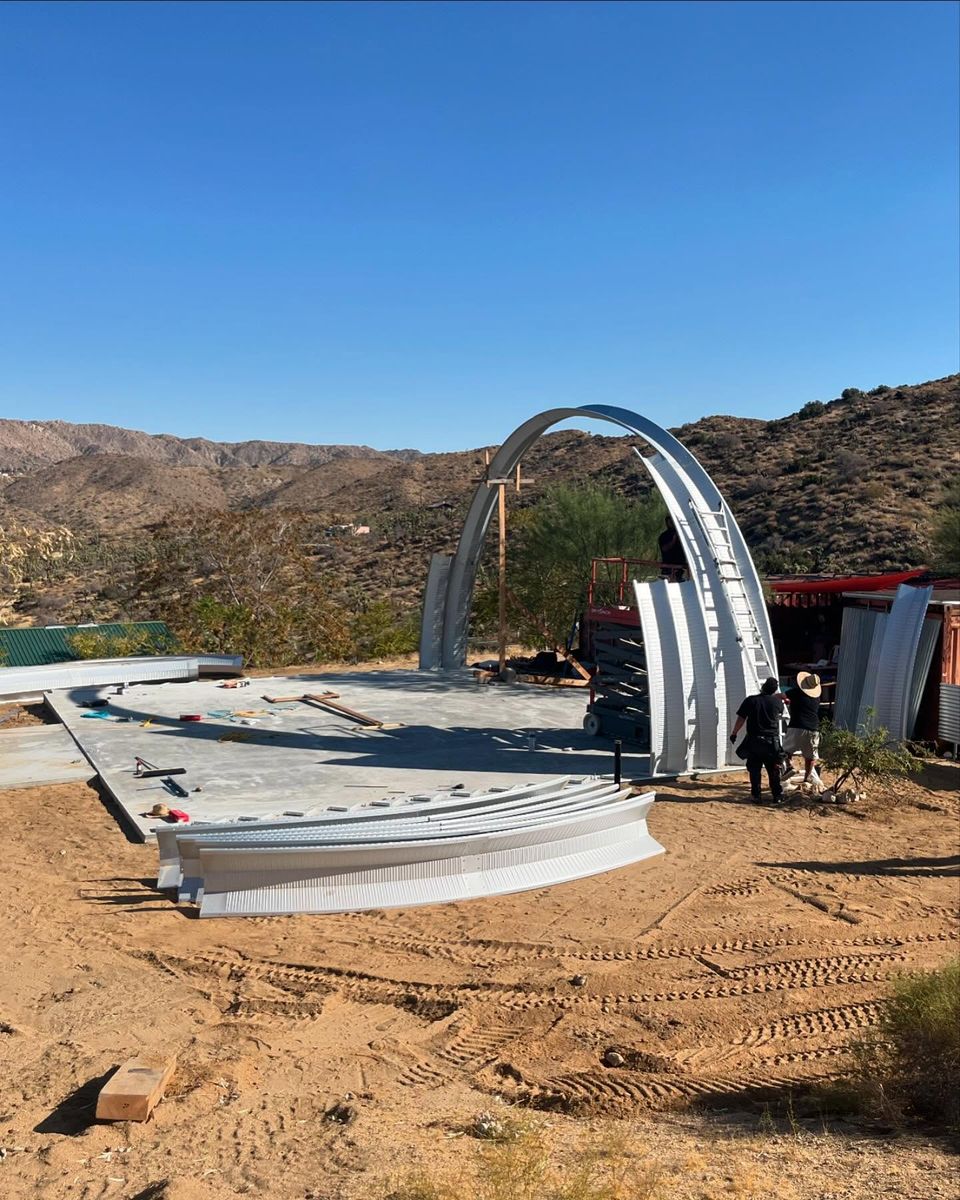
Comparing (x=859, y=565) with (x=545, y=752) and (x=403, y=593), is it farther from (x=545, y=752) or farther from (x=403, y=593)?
(x=545, y=752)

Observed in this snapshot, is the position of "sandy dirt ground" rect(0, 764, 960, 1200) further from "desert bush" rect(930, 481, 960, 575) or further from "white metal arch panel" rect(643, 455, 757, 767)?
"desert bush" rect(930, 481, 960, 575)

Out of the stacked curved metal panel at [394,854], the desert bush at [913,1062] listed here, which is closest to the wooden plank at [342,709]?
the stacked curved metal panel at [394,854]

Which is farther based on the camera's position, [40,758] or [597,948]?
[40,758]

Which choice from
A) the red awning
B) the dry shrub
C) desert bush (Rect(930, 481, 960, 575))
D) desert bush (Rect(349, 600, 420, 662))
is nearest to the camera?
the dry shrub

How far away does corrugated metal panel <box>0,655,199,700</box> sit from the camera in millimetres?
20531

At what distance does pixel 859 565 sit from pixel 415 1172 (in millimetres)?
33686

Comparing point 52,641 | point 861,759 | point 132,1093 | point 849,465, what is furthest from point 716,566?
point 849,465

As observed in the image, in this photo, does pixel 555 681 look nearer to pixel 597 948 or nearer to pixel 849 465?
pixel 597 948

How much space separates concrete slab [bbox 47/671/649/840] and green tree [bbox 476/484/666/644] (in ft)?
16.2

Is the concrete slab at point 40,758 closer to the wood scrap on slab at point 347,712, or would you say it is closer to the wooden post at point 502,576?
the wood scrap on slab at point 347,712

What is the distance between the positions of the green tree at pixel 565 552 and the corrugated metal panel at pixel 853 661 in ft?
30.7

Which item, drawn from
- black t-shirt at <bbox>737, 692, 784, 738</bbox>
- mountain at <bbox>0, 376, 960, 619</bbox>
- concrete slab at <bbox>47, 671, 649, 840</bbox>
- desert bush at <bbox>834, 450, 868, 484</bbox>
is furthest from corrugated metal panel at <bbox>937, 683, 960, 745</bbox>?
desert bush at <bbox>834, 450, 868, 484</bbox>

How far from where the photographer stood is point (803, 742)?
12.3m

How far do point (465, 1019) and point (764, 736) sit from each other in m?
6.35
